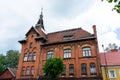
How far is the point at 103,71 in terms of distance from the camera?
23469mm

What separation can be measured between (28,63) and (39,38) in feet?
19.6

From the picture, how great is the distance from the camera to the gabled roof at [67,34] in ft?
88.4

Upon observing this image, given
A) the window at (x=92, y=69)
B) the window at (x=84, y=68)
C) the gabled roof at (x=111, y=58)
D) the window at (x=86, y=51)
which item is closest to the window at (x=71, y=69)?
the window at (x=84, y=68)

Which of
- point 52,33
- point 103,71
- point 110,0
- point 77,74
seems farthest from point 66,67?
point 110,0

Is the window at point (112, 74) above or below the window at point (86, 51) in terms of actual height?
below

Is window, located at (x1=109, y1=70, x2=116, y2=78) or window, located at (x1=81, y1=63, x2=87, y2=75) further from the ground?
window, located at (x1=81, y1=63, x2=87, y2=75)

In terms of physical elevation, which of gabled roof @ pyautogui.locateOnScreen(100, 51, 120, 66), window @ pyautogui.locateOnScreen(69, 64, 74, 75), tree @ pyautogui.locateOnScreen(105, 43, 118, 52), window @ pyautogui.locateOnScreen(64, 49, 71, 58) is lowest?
window @ pyautogui.locateOnScreen(69, 64, 74, 75)

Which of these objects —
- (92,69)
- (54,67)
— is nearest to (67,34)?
(92,69)

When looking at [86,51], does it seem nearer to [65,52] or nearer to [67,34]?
[65,52]

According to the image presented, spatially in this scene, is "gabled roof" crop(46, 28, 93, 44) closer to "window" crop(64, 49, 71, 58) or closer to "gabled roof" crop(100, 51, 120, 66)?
"window" crop(64, 49, 71, 58)

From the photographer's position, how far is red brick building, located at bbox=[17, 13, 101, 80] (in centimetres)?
2356

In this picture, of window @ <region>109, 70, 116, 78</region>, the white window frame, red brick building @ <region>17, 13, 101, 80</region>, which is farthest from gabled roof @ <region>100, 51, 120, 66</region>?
the white window frame

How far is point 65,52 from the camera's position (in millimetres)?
26453

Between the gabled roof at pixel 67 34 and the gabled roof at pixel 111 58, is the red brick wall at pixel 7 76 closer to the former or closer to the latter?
the gabled roof at pixel 67 34
